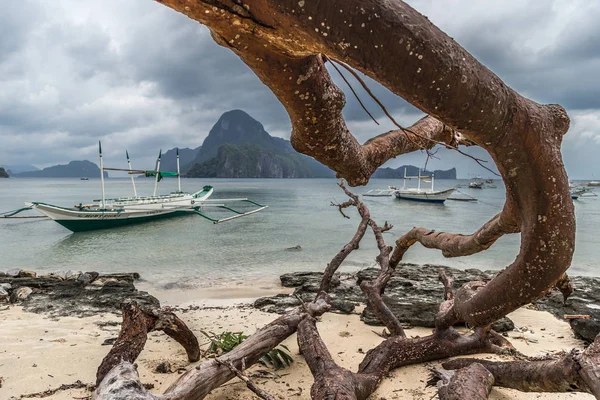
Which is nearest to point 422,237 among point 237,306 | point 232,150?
point 237,306

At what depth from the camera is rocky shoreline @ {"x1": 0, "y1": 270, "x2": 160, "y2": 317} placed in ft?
22.5

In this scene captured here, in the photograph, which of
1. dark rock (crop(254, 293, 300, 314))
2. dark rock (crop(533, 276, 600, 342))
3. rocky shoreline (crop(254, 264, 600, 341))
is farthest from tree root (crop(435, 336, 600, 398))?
dark rock (crop(254, 293, 300, 314))

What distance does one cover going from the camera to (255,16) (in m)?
1.27

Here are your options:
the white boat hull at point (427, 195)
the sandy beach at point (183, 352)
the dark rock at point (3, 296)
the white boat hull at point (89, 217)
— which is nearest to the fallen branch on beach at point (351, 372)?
the sandy beach at point (183, 352)

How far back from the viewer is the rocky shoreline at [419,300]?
5.51 m

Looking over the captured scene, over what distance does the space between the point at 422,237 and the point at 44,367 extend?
4.15m

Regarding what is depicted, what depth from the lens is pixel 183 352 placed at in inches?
174

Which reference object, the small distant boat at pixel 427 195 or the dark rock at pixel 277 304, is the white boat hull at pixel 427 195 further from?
the dark rock at pixel 277 304

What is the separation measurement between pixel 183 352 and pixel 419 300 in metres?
3.73

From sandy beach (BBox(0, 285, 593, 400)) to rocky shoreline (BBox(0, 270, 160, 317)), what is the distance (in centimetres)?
41

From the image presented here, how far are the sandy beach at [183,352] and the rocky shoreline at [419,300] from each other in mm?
211

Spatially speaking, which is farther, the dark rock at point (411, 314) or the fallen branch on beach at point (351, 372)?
the dark rock at point (411, 314)

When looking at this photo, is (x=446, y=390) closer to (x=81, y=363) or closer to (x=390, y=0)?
(x=390, y=0)

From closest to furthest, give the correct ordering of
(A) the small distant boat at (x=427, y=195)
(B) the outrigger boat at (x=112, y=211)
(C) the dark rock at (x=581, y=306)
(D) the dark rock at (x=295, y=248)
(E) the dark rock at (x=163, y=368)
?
(E) the dark rock at (x=163, y=368), (C) the dark rock at (x=581, y=306), (D) the dark rock at (x=295, y=248), (B) the outrigger boat at (x=112, y=211), (A) the small distant boat at (x=427, y=195)
